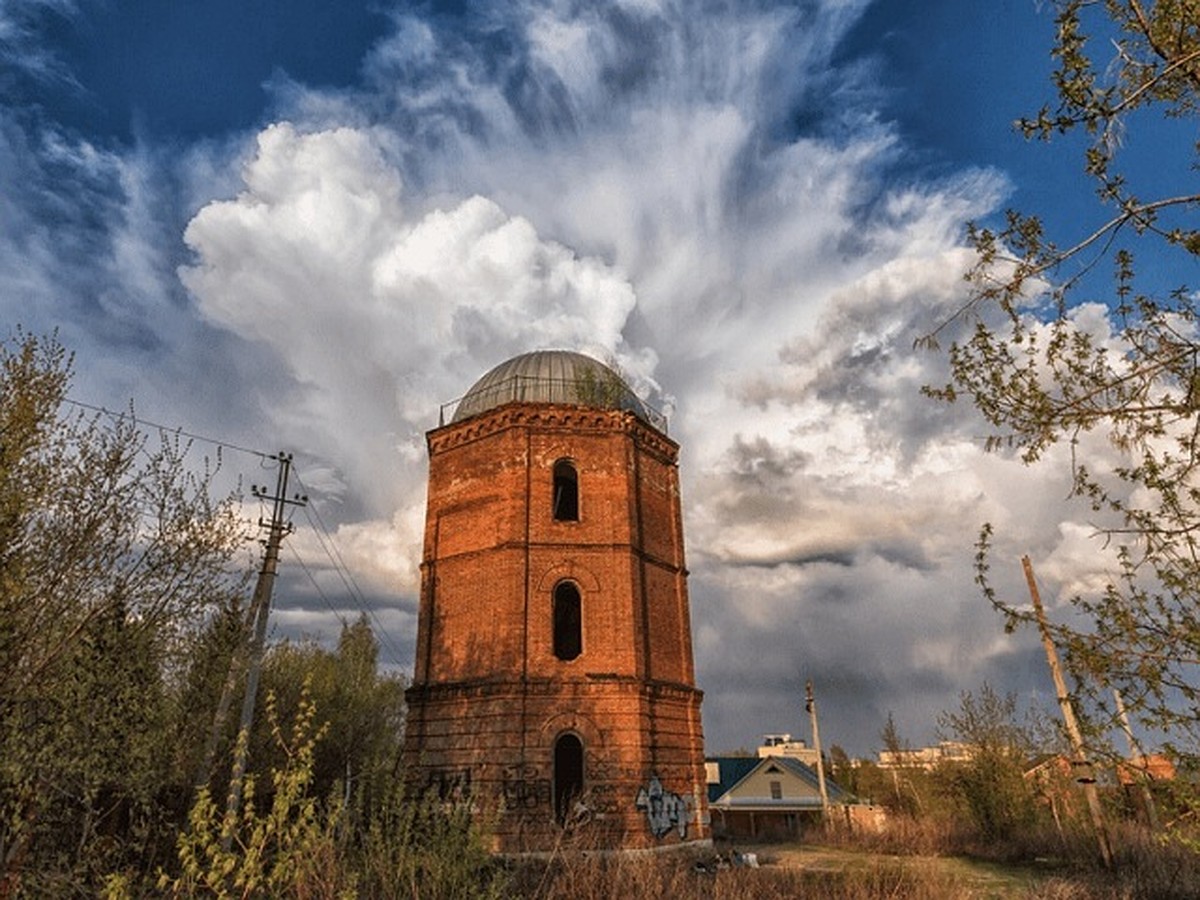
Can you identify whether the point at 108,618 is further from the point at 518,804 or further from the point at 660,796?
the point at 660,796

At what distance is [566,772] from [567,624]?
4.59m

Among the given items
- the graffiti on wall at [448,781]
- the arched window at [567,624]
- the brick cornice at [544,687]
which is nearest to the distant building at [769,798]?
the arched window at [567,624]

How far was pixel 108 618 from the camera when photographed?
748 cm

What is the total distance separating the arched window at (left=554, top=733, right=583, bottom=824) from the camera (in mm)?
15781

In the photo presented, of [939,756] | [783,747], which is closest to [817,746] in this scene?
[939,756]

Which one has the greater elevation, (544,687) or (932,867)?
(544,687)

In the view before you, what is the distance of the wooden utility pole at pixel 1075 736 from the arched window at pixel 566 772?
32.8 feet

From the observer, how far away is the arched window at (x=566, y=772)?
15781mm

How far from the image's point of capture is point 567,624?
67.0 feet

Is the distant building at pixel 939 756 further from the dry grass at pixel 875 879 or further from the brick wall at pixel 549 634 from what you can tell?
the brick wall at pixel 549 634

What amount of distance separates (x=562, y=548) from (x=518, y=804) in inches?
232

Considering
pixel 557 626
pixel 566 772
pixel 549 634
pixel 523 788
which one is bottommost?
pixel 523 788

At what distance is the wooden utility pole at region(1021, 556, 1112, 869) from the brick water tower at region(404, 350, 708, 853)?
27.6ft

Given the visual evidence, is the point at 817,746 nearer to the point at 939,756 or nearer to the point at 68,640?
the point at 939,756
